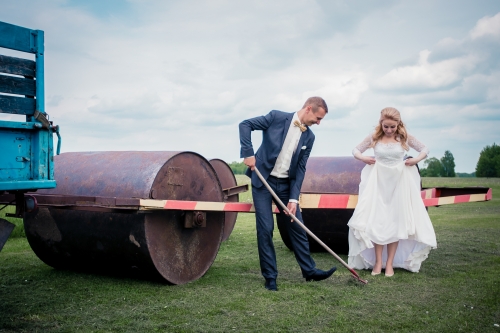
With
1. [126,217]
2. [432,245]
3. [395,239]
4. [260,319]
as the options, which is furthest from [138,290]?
[432,245]

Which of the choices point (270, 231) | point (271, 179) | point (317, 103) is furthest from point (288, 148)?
point (270, 231)

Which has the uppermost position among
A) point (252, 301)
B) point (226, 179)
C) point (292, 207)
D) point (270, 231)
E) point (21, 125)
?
point (21, 125)

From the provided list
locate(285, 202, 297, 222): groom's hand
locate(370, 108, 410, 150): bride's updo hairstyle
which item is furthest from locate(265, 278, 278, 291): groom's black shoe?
locate(370, 108, 410, 150): bride's updo hairstyle

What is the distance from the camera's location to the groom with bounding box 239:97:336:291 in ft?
18.3

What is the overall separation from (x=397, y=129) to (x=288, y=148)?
1.59 meters

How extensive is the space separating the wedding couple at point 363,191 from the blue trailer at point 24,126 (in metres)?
1.95

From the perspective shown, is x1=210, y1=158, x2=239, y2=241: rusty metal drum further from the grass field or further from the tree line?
the tree line

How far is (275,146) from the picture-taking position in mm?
5578

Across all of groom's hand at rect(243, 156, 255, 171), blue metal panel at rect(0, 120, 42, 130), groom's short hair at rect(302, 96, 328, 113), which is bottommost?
groom's hand at rect(243, 156, 255, 171)

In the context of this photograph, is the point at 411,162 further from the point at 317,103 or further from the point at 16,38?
the point at 16,38

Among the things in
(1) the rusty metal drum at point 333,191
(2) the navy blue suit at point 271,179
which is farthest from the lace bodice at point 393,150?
(2) the navy blue suit at point 271,179

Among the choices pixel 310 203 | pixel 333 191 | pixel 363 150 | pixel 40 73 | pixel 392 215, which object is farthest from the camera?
pixel 333 191

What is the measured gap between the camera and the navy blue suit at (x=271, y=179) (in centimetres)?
557

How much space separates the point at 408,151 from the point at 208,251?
2670 millimetres
